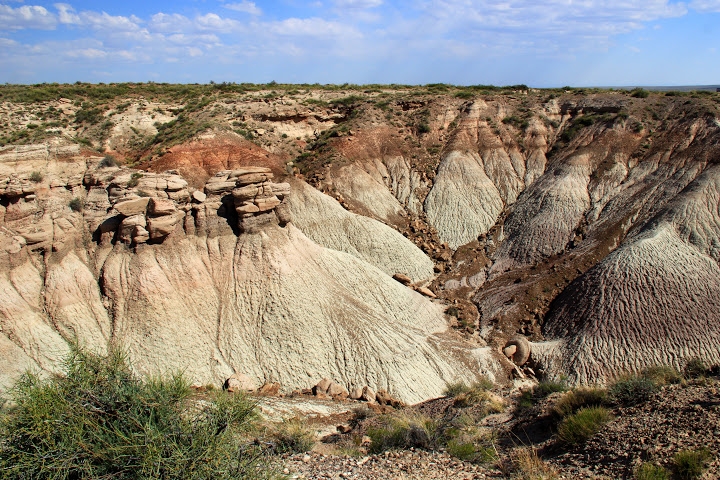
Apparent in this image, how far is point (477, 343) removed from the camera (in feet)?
75.8

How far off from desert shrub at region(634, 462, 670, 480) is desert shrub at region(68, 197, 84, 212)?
63.8 ft

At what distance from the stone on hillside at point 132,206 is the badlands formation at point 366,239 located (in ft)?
0.26

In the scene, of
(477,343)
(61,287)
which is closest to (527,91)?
(477,343)

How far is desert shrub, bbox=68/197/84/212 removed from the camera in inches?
739

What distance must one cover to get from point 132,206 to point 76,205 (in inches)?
101

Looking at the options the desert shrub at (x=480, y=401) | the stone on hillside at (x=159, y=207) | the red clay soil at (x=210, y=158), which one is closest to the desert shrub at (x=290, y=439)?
the desert shrub at (x=480, y=401)

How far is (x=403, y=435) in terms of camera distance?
1149cm

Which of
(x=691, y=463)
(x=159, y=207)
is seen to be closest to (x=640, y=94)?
(x=159, y=207)

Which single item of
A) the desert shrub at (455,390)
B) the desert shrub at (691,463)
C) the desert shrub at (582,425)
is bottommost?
the desert shrub at (455,390)

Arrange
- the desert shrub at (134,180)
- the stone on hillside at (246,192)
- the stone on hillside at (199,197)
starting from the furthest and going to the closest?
the stone on hillside at (199,197) → the stone on hillside at (246,192) → the desert shrub at (134,180)

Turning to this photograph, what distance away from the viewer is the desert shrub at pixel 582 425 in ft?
33.0

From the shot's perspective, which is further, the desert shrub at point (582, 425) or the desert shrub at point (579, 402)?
the desert shrub at point (579, 402)

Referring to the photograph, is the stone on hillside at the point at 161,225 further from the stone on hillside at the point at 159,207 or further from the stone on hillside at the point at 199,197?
the stone on hillside at the point at 199,197

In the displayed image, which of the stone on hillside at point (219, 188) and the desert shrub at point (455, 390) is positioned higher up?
the stone on hillside at point (219, 188)
